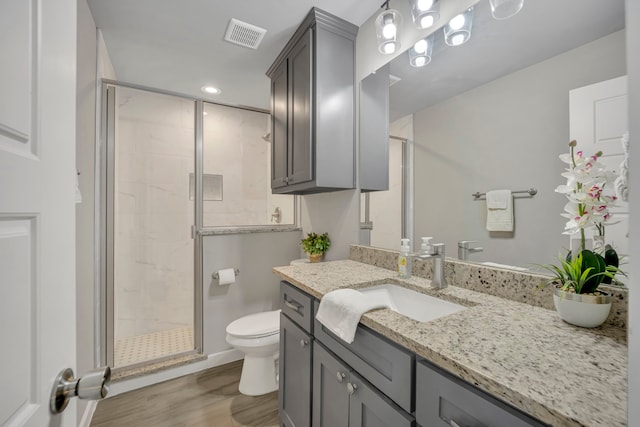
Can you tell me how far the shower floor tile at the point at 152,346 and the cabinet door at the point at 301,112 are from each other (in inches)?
74.0

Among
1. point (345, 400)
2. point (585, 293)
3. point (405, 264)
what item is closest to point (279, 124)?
point (405, 264)

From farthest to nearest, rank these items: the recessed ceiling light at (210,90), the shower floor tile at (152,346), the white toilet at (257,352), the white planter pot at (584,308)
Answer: the recessed ceiling light at (210,90) → the shower floor tile at (152,346) → the white toilet at (257,352) → the white planter pot at (584,308)

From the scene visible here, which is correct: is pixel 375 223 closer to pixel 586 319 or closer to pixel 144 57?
pixel 586 319

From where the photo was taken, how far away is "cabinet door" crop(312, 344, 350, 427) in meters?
0.95

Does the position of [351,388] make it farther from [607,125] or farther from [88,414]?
[88,414]

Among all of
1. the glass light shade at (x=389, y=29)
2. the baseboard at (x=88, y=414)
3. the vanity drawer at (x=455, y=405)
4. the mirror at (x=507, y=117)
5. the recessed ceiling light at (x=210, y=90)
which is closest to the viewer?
the vanity drawer at (x=455, y=405)

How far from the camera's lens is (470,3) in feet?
3.71

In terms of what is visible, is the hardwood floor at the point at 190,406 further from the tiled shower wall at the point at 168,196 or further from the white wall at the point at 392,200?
the white wall at the point at 392,200

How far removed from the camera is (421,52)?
4.52 ft

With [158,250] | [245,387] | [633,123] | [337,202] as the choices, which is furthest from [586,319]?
[158,250]

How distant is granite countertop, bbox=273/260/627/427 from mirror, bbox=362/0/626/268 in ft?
0.99

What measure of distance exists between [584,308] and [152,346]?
301cm

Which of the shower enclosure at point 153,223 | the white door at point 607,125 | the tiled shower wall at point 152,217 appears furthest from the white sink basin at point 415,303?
the tiled shower wall at point 152,217

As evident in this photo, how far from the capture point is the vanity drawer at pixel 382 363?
708mm
